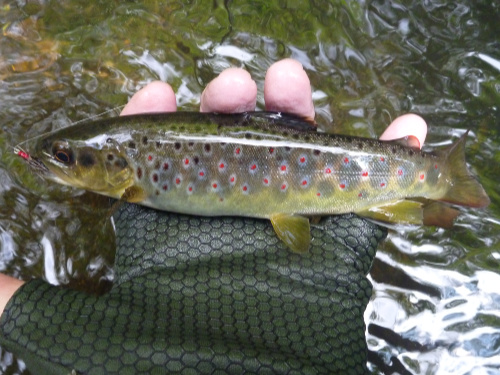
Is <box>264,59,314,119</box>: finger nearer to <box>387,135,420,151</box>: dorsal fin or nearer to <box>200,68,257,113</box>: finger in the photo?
<box>200,68,257,113</box>: finger

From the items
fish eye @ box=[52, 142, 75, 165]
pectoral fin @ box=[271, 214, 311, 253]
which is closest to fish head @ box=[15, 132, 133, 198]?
fish eye @ box=[52, 142, 75, 165]

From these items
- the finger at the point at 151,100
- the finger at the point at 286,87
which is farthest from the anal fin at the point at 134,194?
the finger at the point at 286,87

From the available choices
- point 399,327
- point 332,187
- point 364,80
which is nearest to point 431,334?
point 399,327

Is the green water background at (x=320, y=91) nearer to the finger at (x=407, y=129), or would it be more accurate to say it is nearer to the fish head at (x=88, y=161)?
the fish head at (x=88, y=161)

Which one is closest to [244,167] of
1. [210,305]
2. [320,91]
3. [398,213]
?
[210,305]

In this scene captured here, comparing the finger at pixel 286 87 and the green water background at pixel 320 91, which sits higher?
the finger at pixel 286 87

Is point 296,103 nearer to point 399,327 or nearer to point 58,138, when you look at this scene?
point 58,138
